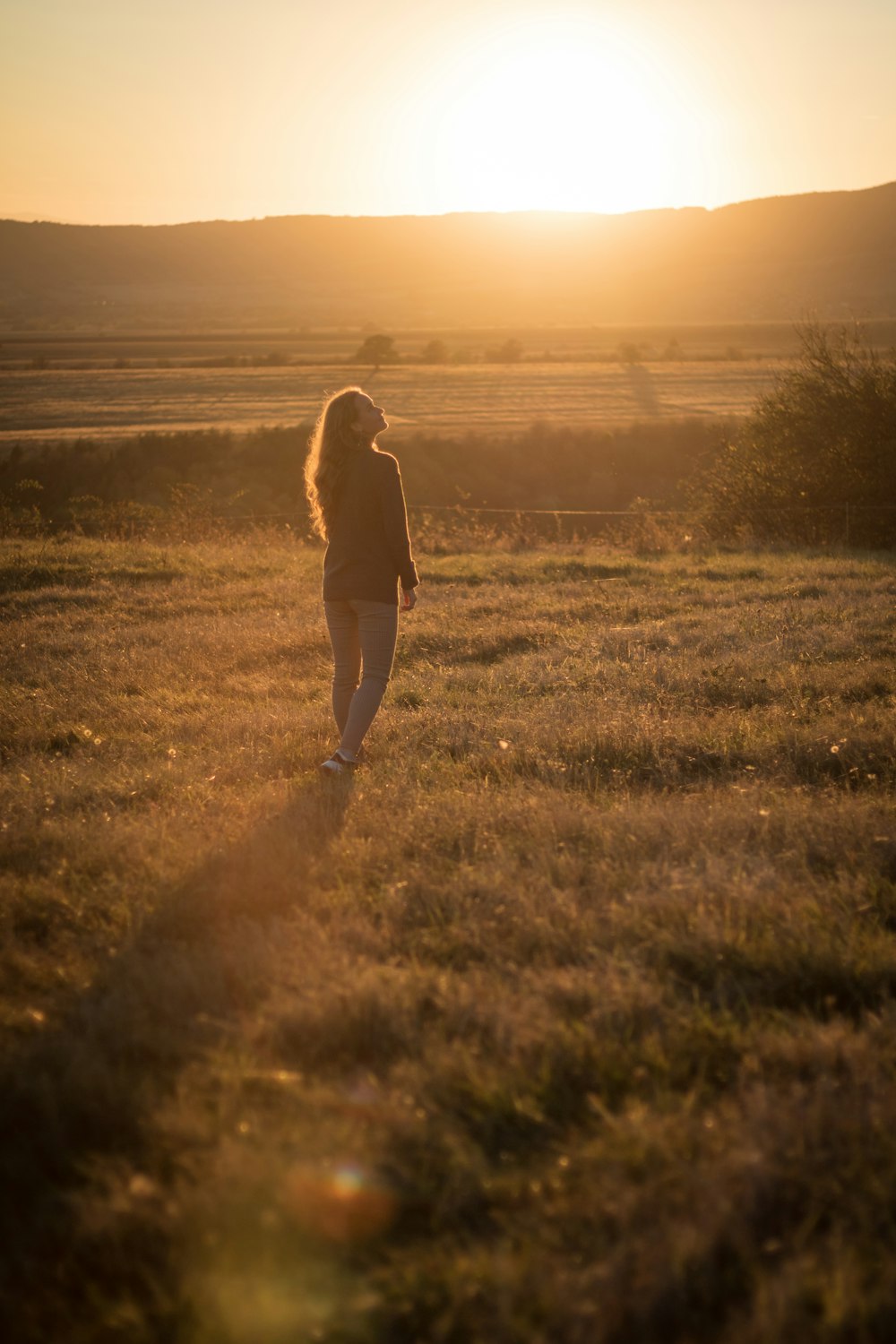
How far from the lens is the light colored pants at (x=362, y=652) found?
5438 millimetres

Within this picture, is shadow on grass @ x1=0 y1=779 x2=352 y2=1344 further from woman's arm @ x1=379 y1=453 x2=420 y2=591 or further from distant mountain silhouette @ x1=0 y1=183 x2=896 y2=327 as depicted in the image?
distant mountain silhouette @ x1=0 y1=183 x2=896 y2=327

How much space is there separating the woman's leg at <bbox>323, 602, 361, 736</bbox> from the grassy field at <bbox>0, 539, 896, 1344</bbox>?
0.36 m

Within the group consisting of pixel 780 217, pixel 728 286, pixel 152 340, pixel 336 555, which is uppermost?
pixel 780 217

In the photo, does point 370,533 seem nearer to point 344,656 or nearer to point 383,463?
point 383,463

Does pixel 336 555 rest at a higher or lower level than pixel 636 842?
higher

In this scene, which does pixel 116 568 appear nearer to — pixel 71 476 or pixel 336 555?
pixel 336 555

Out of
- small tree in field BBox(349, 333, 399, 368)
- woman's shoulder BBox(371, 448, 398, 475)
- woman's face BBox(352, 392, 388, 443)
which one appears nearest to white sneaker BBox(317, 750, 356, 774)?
woman's shoulder BBox(371, 448, 398, 475)

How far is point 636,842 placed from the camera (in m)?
4.11

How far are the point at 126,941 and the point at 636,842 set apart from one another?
2.08m

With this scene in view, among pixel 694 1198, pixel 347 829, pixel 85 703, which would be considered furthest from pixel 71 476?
pixel 694 1198

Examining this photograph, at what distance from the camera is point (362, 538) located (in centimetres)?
542

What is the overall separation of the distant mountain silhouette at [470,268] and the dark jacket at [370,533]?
124m

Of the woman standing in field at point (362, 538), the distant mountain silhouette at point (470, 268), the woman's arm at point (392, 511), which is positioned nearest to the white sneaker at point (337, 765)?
the woman standing in field at point (362, 538)

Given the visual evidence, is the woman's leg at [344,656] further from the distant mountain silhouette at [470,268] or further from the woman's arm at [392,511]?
the distant mountain silhouette at [470,268]
